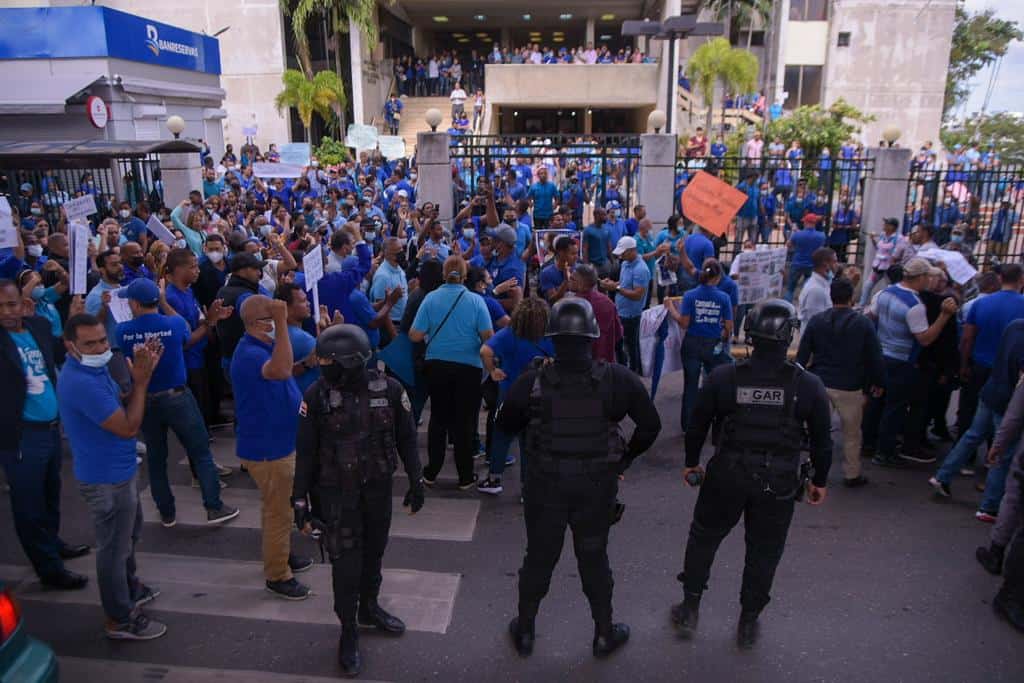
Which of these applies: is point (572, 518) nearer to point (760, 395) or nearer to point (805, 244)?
point (760, 395)

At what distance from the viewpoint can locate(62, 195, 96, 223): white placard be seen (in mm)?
7863

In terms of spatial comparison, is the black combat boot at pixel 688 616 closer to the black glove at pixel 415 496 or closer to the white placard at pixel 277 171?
the black glove at pixel 415 496

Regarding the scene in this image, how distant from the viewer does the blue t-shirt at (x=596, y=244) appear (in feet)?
33.5

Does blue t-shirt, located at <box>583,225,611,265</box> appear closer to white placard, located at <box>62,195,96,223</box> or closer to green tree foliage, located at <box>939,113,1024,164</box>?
white placard, located at <box>62,195,96,223</box>

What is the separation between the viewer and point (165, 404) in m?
5.25

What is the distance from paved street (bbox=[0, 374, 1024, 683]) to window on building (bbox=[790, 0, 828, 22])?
33.2m

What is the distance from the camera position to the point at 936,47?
33406 millimetres

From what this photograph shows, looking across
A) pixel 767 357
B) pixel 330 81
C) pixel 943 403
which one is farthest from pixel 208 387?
pixel 330 81

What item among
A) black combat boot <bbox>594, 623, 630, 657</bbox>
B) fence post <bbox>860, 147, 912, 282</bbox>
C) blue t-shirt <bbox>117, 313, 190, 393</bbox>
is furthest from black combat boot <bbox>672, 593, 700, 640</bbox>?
fence post <bbox>860, 147, 912, 282</bbox>

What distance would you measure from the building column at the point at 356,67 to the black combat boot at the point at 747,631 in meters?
28.8

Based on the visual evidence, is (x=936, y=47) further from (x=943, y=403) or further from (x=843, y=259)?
(x=943, y=403)

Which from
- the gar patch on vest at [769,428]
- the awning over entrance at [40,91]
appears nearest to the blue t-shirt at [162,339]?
the gar patch on vest at [769,428]

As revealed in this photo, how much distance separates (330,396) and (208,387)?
4.28 metres

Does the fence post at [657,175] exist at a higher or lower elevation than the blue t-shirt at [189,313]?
higher
